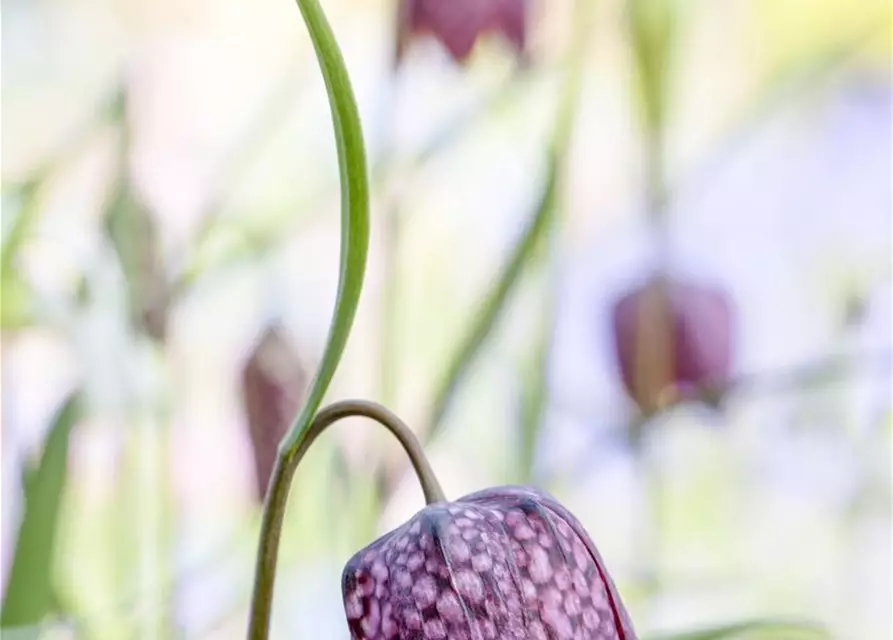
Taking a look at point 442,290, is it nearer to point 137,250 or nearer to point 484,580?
point 137,250

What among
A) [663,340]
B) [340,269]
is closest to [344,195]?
[340,269]

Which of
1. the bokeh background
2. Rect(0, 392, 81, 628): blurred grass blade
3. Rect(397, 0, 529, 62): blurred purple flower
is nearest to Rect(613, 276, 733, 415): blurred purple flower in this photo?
the bokeh background

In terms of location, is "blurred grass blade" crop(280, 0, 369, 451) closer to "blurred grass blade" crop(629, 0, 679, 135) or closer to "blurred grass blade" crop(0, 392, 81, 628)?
"blurred grass blade" crop(0, 392, 81, 628)

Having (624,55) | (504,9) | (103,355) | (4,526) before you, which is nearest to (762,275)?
(624,55)

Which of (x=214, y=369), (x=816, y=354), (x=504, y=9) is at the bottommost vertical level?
(x=816, y=354)

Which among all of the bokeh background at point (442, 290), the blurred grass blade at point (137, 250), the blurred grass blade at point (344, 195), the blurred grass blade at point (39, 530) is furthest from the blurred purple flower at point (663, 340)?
the blurred grass blade at point (344, 195)

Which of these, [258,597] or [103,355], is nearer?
[258,597]

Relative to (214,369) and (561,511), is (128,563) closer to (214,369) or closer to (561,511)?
(214,369)
